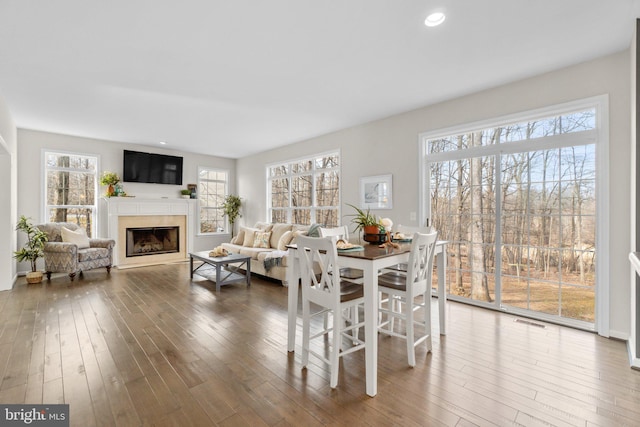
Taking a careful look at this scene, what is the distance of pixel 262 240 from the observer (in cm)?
592

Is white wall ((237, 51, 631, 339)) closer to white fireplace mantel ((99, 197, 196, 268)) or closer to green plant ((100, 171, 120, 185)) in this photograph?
white fireplace mantel ((99, 197, 196, 268))

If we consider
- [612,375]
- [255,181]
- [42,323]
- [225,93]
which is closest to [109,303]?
[42,323]

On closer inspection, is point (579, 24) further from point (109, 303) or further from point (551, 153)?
point (109, 303)

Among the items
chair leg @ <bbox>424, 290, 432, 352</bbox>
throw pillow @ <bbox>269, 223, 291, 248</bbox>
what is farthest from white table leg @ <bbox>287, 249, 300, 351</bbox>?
throw pillow @ <bbox>269, 223, 291, 248</bbox>

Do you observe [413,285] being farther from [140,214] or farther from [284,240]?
[140,214]

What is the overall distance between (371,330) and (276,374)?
2.57 ft

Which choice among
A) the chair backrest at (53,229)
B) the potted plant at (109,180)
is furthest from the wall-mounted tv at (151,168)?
the chair backrest at (53,229)

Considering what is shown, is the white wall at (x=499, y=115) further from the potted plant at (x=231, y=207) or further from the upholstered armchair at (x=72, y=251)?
the upholstered armchair at (x=72, y=251)

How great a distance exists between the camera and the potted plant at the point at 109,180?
5965 millimetres

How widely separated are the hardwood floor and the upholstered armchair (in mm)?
1641

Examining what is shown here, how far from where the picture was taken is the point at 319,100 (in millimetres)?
3949

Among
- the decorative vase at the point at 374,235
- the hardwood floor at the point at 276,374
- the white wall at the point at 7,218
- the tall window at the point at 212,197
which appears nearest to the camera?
the hardwood floor at the point at 276,374

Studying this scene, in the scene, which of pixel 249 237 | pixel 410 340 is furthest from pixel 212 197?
pixel 410 340

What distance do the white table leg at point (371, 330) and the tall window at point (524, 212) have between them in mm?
2329
